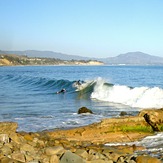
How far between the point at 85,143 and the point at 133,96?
1988cm

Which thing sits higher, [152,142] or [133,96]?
[152,142]

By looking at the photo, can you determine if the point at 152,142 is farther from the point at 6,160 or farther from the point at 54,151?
the point at 6,160

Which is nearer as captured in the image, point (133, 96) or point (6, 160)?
point (6, 160)

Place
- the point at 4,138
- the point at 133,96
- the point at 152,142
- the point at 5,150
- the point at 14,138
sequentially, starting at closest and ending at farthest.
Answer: the point at 5,150 → the point at 4,138 → the point at 14,138 → the point at 152,142 → the point at 133,96

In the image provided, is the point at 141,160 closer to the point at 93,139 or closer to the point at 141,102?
the point at 93,139

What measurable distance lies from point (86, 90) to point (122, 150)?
30.2m

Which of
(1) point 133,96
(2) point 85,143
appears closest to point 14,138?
(2) point 85,143

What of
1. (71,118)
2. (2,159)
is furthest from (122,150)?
(71,118)

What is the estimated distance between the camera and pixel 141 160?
8.14 m

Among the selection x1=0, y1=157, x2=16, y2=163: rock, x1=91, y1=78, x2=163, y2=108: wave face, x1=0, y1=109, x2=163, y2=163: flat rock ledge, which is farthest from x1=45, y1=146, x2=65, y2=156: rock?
x1=91, y1=78, x2=163, y2=108: wave face

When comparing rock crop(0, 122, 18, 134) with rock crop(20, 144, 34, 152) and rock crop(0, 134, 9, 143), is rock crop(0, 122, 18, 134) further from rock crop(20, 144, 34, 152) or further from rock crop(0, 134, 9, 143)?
rock crop(20, 144, 34, 152)

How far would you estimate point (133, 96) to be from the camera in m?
30.5

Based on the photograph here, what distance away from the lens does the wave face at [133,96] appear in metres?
26.3

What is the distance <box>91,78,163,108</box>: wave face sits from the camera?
26.3m
